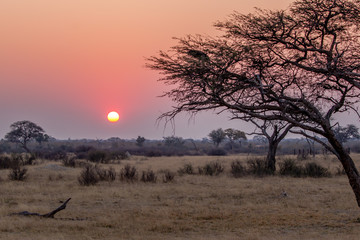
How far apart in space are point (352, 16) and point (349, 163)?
157 inches

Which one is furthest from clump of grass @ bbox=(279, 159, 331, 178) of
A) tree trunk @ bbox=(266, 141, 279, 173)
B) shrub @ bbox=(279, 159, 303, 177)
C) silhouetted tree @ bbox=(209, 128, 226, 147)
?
silhouetted tree @ bbox=(209, 128, 226, 147)

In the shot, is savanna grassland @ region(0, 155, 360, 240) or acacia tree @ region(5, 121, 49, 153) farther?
acacia tree @ region(5, 121, 49, 153)

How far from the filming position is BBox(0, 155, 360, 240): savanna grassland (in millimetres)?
9961

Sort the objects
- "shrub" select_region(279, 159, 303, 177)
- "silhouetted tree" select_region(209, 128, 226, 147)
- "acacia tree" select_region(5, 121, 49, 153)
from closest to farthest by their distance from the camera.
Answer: "shrub" select_region(279, 159, 303, 177) → "acacia tree" select_region(5, 121, 49, 153) → "silhouetted tree" select_region(209, 128, 226, 147)

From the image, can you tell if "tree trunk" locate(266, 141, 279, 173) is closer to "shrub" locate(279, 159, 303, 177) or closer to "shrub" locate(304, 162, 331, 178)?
"shrub" locate(279, 159, 303, 177)

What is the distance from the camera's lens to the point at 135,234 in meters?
9.71

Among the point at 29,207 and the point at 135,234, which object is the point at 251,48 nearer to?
the point at 135,234

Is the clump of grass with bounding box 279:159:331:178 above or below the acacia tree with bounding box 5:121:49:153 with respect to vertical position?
below

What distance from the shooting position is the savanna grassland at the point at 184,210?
9961 millimetres

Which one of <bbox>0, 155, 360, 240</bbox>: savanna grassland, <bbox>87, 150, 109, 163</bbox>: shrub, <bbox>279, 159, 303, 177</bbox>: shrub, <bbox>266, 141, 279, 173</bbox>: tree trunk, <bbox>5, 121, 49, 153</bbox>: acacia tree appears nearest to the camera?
<bbox>0, 155, 360, 240</bbox>: savanna grassland

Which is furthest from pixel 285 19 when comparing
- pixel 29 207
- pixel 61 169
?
pixel 61 169

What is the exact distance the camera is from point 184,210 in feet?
43.5

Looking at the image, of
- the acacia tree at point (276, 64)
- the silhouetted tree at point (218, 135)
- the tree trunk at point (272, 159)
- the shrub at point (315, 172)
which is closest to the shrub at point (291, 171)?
the shrub at point (315, 172)

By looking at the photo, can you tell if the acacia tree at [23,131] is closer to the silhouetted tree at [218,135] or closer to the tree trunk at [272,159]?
the silhouetted tree at [218,135]
